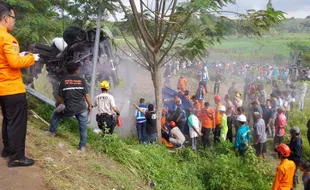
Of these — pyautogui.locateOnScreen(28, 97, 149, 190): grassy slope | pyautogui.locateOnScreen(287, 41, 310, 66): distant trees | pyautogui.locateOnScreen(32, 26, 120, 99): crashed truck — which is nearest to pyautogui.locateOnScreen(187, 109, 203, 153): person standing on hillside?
pyautogui.locateOnScreen(32, 26, 120, 99): crashed truck

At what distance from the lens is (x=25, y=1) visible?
470 inches

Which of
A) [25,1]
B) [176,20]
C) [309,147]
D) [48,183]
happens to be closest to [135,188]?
[48,183]

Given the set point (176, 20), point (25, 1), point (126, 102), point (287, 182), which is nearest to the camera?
point (287, 182)

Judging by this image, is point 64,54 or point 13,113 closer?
point 13,113

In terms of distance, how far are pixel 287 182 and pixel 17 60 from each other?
474 centimetres

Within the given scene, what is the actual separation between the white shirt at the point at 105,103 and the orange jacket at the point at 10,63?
8.03ft

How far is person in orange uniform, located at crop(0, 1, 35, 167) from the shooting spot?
3.79m

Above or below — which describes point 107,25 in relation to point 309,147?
above

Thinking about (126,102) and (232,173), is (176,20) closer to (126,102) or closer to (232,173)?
(232,173)

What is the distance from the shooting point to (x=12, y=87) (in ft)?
12.9

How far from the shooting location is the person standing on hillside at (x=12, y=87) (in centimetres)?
379

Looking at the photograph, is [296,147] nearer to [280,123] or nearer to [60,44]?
[280,123]

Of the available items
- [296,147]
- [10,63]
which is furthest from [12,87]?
[296,147]

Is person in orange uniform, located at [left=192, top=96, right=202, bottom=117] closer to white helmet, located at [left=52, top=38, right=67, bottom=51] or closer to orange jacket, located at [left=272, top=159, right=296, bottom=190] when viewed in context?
white helmet, located at [left=52, top=38, right=67, bottom=51]
